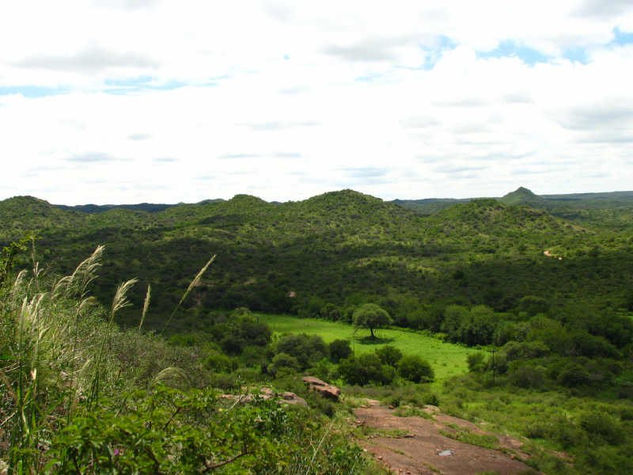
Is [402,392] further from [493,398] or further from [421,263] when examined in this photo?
[421,263]

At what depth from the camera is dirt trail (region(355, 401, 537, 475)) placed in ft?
59.8

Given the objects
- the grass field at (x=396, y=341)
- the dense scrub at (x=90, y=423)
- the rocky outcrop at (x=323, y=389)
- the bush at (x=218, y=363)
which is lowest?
the grass field at (x=396, y=341)

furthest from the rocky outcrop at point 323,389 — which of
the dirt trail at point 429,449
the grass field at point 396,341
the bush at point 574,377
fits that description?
the bush at point 574,377

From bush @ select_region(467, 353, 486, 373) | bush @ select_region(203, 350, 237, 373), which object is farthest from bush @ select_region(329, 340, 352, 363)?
bush @ select_region(203, 350, 237, 373)

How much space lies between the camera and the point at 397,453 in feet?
62.0

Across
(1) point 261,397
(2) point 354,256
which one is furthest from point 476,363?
(2) point 354,256

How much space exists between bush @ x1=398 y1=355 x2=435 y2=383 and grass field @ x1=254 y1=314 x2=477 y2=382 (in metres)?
0.93

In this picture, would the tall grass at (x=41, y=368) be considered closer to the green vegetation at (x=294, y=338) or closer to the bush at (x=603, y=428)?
the green vegetation at (x=294, y=338)

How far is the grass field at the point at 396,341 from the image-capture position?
4541 cm

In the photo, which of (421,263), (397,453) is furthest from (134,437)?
(421,263)

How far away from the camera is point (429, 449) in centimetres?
2053

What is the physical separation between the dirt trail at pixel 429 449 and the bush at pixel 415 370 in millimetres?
13841

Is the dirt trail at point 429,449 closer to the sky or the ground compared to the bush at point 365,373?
closer to the sky

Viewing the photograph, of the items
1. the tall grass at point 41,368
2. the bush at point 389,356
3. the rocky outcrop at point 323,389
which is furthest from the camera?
the bush at point 389,356
